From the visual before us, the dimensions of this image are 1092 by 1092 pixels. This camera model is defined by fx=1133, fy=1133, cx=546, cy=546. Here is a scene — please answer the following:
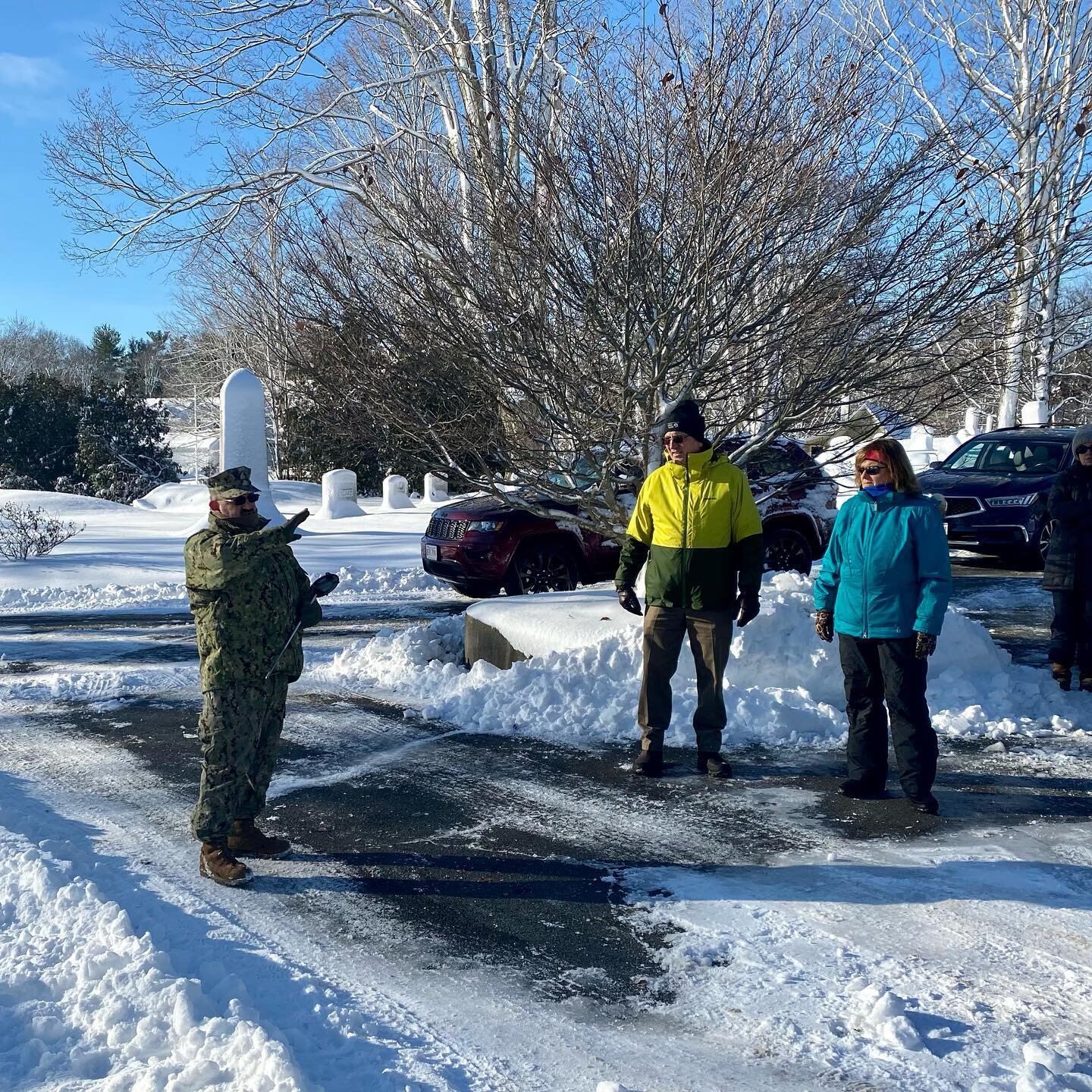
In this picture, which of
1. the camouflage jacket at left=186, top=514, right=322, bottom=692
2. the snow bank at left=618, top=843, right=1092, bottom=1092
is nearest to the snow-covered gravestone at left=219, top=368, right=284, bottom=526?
the camouflage jacket at left=186, top=514, right=322, bottom=692

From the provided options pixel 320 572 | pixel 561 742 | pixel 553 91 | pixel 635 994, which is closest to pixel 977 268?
pixel 553 91

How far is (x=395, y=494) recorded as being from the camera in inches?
1000

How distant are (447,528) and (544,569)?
3.84 feet

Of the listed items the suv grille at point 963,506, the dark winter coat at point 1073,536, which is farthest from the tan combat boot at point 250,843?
the suv grille at point 963,506

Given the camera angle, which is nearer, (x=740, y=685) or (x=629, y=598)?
(x=629, y=598)

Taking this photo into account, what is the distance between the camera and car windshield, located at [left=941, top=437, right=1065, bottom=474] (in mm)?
15539

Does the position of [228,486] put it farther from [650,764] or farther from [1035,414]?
[1035,414]

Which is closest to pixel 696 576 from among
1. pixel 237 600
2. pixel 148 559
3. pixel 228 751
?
pixel 237 600

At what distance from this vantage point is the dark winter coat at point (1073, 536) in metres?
7.83

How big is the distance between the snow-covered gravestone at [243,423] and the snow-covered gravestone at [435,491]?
9.43 metres

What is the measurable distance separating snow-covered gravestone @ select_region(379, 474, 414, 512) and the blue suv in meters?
12.5

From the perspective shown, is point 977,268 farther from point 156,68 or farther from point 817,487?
point 156,68

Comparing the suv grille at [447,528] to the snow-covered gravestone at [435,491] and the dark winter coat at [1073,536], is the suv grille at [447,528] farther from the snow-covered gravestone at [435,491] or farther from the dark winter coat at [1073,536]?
the snow-covered gravestone at [435,491]

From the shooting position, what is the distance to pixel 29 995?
357 cm
